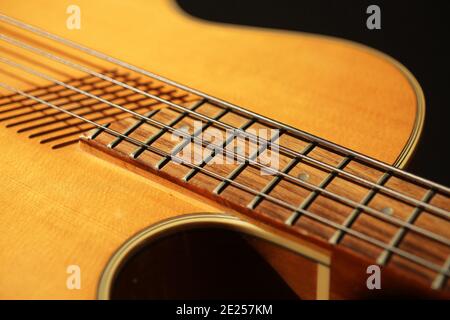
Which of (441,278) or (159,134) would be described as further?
(159,134)

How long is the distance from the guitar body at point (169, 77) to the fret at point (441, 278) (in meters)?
0.18

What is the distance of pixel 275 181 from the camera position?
74cm

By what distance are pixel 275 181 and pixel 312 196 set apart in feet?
0.17

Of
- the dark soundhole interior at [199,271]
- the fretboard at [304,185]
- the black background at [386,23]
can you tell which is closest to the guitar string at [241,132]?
the fretboard at [304,185]

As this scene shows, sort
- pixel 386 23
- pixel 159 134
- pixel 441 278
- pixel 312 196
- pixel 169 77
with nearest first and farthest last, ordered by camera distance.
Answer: pixel 441 278, pixel 312 196, pixel 159 134, pixel 169 77, pixel 386 23

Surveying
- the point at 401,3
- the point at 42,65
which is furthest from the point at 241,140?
the point at 401,3

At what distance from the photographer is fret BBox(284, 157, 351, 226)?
69 cm

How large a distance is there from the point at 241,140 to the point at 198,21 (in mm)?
367

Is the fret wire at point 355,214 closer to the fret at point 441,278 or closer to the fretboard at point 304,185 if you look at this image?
the fretboard at point 304,185

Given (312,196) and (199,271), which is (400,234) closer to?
(312,196)

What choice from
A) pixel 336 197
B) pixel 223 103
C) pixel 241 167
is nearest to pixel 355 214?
pixel 336 197

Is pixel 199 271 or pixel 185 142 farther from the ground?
pixel 185 142

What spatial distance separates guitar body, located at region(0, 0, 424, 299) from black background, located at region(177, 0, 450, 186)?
388 millimetres
